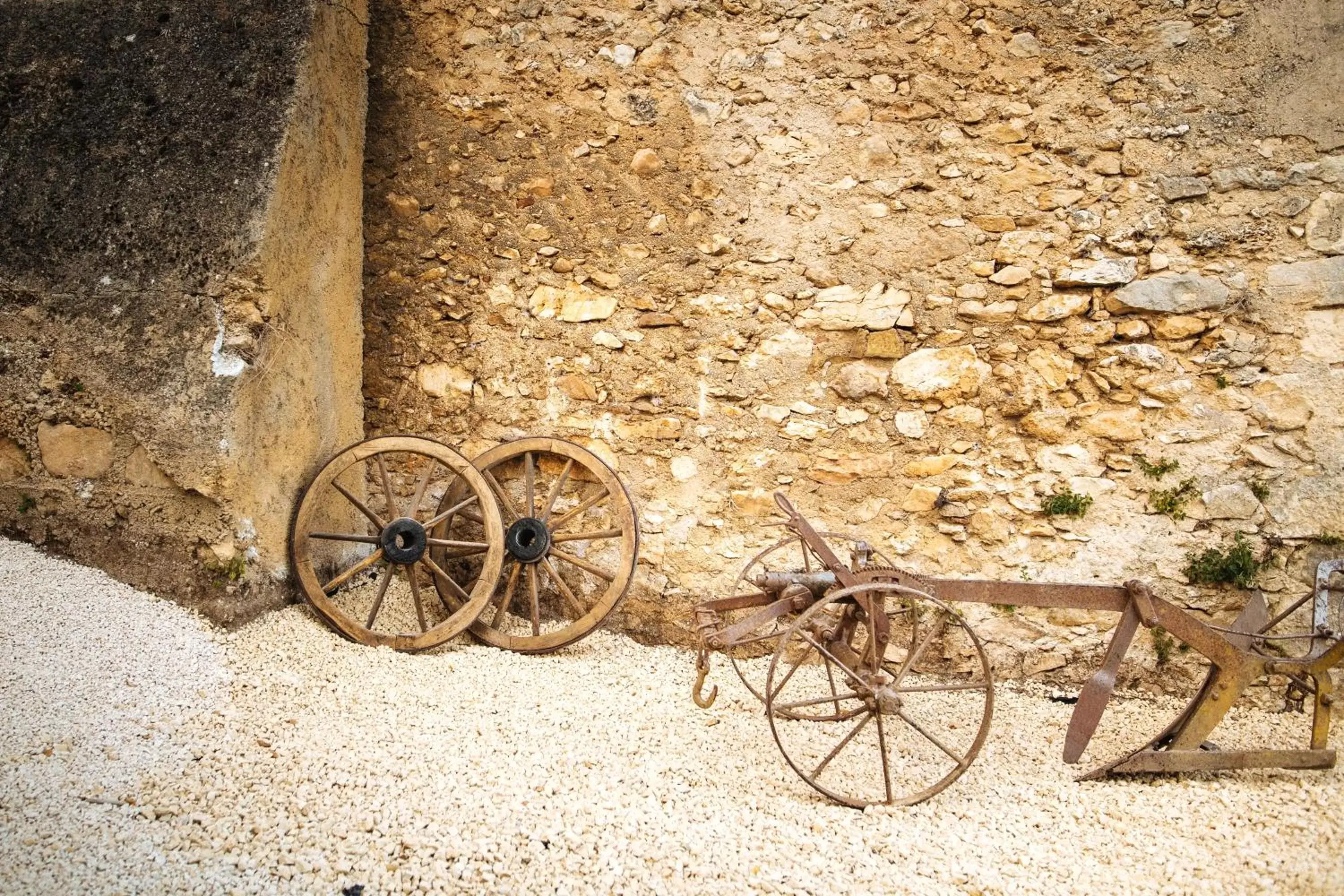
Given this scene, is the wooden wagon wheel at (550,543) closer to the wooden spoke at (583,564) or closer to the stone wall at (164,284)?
the wooden spoke at (583,564)

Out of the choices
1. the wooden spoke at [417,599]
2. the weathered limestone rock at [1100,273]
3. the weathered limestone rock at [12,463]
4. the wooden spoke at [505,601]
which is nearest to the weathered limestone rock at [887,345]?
the weathered limestone rock at [1100,273]

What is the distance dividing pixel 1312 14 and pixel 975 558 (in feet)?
8.37

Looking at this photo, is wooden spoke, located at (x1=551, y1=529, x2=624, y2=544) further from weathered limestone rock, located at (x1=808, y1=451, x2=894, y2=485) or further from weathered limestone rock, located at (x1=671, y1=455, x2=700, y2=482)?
weathered limestone rock, located at (x1=808, y1=451, x2=894, y2=485)

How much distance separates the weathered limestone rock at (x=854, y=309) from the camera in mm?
3545

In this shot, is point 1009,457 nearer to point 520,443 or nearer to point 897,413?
point 897,413

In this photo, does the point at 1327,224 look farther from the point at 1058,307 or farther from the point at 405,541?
the point at 405,541

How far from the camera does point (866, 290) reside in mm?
3578

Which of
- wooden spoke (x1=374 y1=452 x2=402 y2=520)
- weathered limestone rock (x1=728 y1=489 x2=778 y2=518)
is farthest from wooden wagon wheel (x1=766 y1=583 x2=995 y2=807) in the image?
wooden spoke (x1=374 y1=452 x2=402 y2=520)

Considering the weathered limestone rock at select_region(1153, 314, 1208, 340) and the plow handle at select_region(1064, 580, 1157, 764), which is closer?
the plow handle at select_region(1064, 580, 1157, 764)

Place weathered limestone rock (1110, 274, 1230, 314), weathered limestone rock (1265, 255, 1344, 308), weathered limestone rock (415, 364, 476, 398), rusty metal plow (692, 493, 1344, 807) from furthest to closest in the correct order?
weathered limestone rock (415, 364, 476, 398) → weathered limestone rock (1110, 274, 1230, 314) → weathered limestone rock (1265, 255, 1344, 308) → rusty metal plow (692, 493, 1344, 807)

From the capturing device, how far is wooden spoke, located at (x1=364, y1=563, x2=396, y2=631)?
136 inches

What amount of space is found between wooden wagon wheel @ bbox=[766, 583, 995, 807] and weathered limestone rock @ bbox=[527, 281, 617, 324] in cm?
173

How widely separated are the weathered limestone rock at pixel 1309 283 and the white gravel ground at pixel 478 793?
1668mm

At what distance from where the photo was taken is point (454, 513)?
11.8 feet
